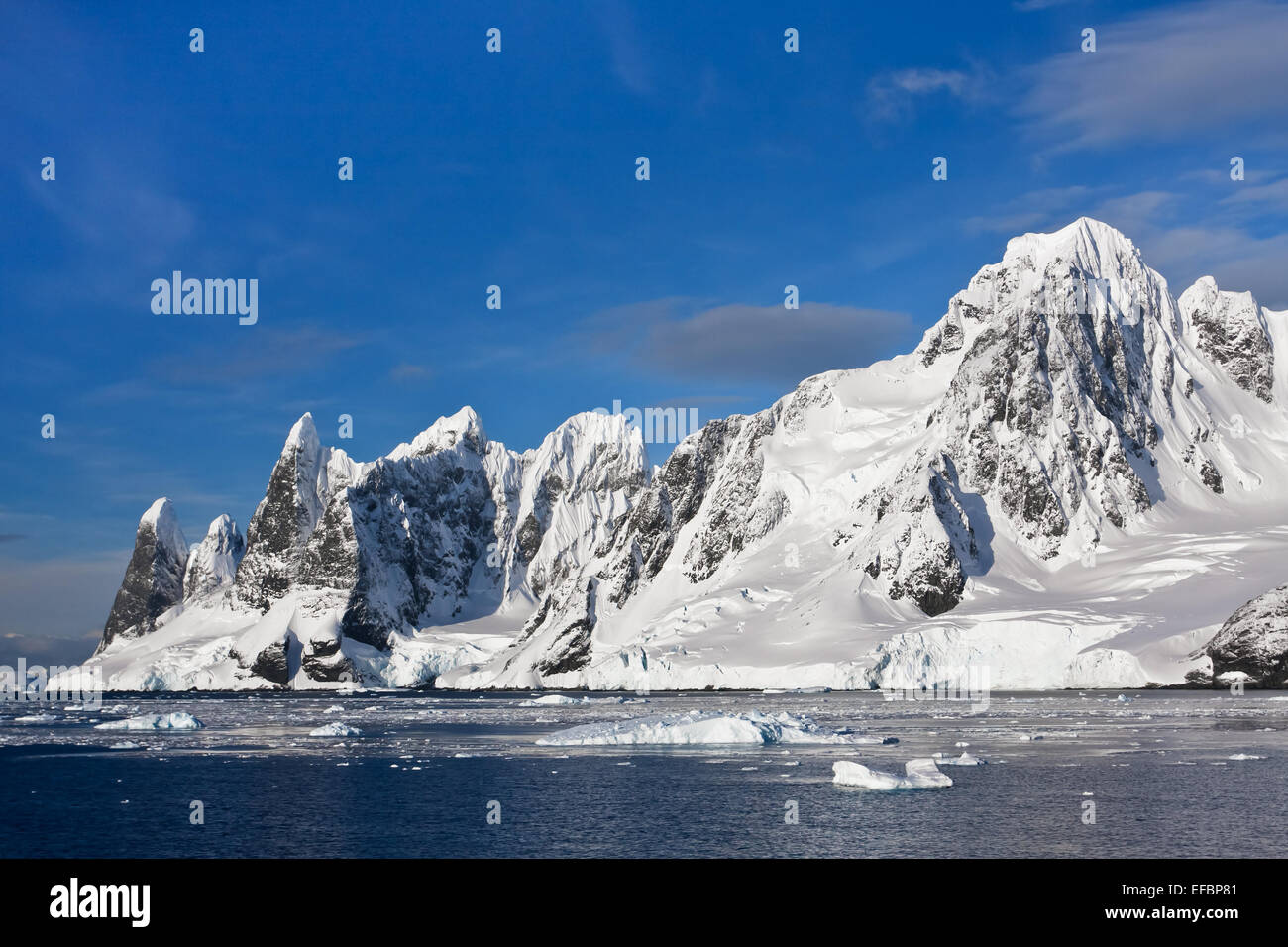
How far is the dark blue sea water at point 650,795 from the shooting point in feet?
131

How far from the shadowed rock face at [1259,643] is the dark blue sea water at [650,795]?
2173 inches

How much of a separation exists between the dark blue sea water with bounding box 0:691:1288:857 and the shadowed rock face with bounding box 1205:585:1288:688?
55.2m

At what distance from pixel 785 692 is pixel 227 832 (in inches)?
5135

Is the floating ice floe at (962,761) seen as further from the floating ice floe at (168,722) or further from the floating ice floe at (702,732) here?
the floating ice floe at (168,722)

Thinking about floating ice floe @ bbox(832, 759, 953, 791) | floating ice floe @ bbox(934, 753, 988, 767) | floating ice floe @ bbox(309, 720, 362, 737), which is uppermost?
floating ice floe @ bbox(832, 759, 953, 791)

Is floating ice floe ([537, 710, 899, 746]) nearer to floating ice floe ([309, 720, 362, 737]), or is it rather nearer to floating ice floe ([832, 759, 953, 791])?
floating ice floe ([309, 720, 362, 737])

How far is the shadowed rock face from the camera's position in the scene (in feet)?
454

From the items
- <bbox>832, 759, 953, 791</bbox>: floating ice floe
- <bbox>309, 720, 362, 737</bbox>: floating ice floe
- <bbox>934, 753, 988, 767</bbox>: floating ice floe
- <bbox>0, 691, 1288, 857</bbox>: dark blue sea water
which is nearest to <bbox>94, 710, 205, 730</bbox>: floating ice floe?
<bbox>0, 691, 1288, 857</bbox>: dark blue sea water

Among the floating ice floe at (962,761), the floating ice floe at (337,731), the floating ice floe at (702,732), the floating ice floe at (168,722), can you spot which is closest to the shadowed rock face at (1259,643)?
the floating ice floe at (702,732)

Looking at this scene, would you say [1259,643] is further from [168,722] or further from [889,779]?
[168,722]

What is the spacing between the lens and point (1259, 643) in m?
139

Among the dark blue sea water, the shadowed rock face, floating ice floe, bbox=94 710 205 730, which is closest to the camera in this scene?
the dark blue sea water

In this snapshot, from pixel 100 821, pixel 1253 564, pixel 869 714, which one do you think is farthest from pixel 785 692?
pixel 100 821
